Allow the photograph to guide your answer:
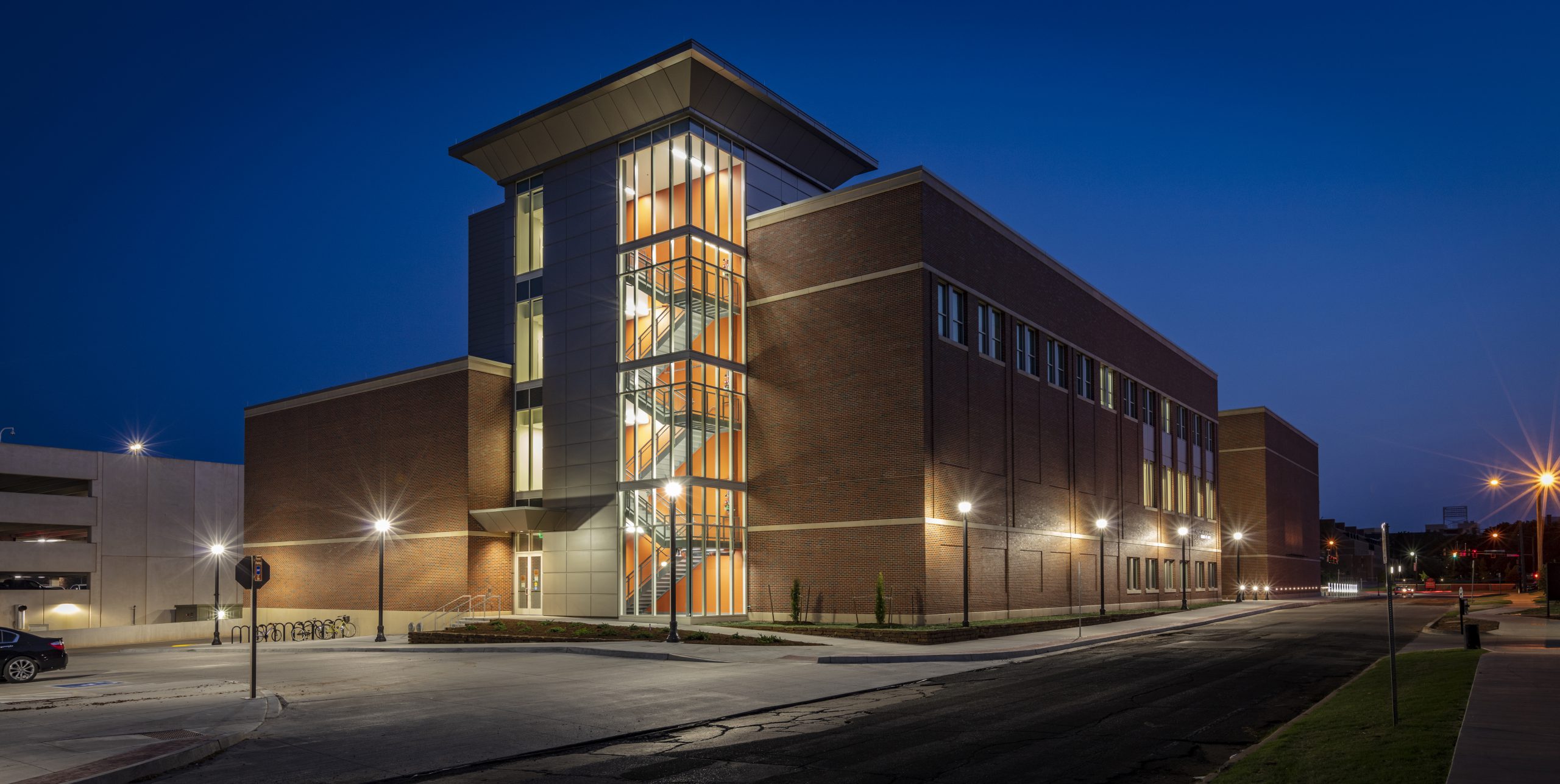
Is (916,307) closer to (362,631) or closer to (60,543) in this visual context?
(362,631)

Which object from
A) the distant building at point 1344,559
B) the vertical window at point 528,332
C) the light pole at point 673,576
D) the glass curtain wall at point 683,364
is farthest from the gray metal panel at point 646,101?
the distant building at point 1344,559

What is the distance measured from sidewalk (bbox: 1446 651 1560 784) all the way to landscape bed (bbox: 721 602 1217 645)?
14.3 meters

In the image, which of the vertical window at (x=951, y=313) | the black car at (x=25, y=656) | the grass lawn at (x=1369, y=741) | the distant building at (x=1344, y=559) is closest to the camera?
the grass lawn at (x=1369, y=741)

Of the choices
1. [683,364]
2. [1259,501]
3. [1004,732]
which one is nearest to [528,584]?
[683,364]

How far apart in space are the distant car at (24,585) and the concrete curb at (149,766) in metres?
56.9

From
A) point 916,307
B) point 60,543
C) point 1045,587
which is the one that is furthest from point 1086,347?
point 60,543

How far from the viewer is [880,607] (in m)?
35.0

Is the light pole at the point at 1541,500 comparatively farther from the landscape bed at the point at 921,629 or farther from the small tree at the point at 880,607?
the small tree at the point at 880,607

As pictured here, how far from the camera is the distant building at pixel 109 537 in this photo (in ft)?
200

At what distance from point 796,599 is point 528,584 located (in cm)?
1296

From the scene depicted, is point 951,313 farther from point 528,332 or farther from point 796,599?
point 528,332

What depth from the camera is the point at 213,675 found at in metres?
24.8

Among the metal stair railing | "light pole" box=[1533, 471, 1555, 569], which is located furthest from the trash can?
the metal stair railing

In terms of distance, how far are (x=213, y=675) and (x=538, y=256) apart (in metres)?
25.9
